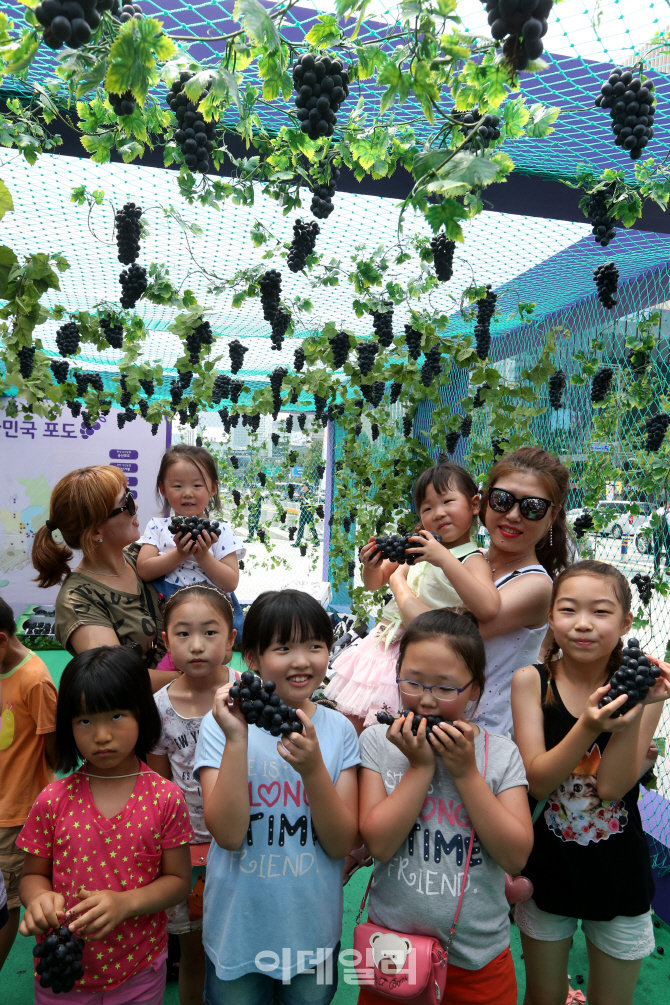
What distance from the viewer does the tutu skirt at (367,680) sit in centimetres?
198

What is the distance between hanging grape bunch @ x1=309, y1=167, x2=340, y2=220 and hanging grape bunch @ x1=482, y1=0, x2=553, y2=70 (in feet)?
3.19

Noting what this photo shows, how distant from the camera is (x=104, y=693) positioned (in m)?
1.50

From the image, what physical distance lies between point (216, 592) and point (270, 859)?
2.43 feet

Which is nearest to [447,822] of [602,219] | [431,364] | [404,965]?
[404,965]

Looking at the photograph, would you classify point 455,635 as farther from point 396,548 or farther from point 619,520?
point 619,520

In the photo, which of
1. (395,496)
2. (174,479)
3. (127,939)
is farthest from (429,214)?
(395,496)

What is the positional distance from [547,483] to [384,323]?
1.73 m

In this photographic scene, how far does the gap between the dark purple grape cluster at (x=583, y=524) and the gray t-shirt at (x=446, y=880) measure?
6.69 feet

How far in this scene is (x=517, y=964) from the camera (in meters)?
2.18

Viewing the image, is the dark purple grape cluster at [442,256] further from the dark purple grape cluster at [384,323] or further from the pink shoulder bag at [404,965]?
the pink shoulder bag at [404,965]

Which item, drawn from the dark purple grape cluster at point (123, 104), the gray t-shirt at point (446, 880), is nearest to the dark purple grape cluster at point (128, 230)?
the dark purple grape cluster at point (123, 104)

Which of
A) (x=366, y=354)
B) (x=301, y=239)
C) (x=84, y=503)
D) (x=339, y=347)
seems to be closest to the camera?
(x=84, y=503)

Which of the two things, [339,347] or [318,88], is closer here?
[318,88]

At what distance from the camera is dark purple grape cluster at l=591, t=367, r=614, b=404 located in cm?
298
